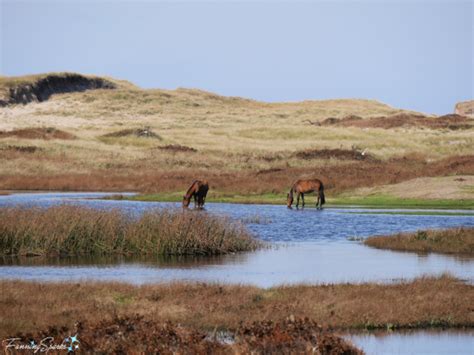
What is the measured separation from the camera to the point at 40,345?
12.2 metres

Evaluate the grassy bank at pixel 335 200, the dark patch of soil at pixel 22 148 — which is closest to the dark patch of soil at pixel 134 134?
the dark patch of soil at pixel 22 148

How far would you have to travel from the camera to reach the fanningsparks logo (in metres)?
12.0

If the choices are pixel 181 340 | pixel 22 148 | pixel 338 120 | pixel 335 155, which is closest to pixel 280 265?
pixel 181 340

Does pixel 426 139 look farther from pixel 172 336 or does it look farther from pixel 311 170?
pixel 172 336

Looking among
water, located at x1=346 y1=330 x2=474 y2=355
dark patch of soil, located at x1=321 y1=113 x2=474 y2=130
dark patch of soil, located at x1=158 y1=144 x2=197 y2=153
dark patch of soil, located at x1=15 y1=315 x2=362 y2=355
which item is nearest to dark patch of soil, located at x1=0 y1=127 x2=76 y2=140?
dark patch of soil, located at x1=158 y1=144 x2=197 y2=153

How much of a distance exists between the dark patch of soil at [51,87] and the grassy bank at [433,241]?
100822 millimetres

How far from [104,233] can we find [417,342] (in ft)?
41.1

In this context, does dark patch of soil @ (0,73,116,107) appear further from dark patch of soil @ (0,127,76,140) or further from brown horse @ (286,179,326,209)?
brown horse @ (286,179,326,209)

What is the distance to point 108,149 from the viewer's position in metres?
75.0

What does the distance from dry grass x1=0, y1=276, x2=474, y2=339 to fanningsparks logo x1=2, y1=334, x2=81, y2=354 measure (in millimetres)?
1383

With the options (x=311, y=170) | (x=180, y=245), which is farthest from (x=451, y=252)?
(x=311, y=170)

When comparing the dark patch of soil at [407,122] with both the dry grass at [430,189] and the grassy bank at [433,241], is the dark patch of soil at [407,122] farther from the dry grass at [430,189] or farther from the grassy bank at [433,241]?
the grassy bank at [433,241]

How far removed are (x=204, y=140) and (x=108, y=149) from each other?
13994 millimetres

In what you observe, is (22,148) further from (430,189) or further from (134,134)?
(430,189)
